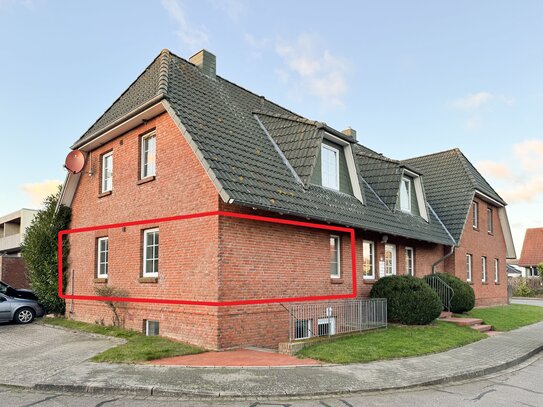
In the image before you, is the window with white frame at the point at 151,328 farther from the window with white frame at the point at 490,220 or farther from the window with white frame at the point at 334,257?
the window with white frame at the point at 490,220

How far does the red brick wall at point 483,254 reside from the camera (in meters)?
23.5

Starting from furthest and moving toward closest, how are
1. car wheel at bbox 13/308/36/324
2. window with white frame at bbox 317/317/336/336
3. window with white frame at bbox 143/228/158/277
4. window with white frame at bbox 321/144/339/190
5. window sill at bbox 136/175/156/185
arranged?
1. car wheel at bbox 13/308/36/324
2. window with white frame at bbox 321/144/339/190
3. window with white frame at bbox 317/317/336/336
4. window sill at bbox 136/175/156/185
5. window with white frame at bbox 143/228/158/277

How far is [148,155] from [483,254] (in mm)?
20394

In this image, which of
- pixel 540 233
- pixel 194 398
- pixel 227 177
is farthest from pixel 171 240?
pixel 540 233

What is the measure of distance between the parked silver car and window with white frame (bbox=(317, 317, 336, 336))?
426 inches

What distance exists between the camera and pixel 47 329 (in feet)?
49.9

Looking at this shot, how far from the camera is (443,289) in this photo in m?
19.1

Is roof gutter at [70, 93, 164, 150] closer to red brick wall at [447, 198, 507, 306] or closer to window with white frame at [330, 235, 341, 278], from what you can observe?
window with white frame at [330, 235, 341, 278]

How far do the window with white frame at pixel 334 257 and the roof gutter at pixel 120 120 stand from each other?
661 cm

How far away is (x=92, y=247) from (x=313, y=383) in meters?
10.4

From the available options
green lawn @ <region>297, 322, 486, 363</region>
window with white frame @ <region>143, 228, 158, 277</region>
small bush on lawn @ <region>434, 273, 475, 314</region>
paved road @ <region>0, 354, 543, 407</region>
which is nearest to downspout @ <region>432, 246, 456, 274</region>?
small bush on lawn @ <region>434, 273, 475, 314</region>

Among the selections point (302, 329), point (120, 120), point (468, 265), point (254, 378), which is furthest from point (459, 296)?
point (120, 120)

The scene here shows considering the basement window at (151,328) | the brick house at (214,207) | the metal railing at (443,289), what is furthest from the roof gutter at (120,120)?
the metal railing at (443,289)

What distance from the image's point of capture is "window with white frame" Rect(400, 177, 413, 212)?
66.6 ft
